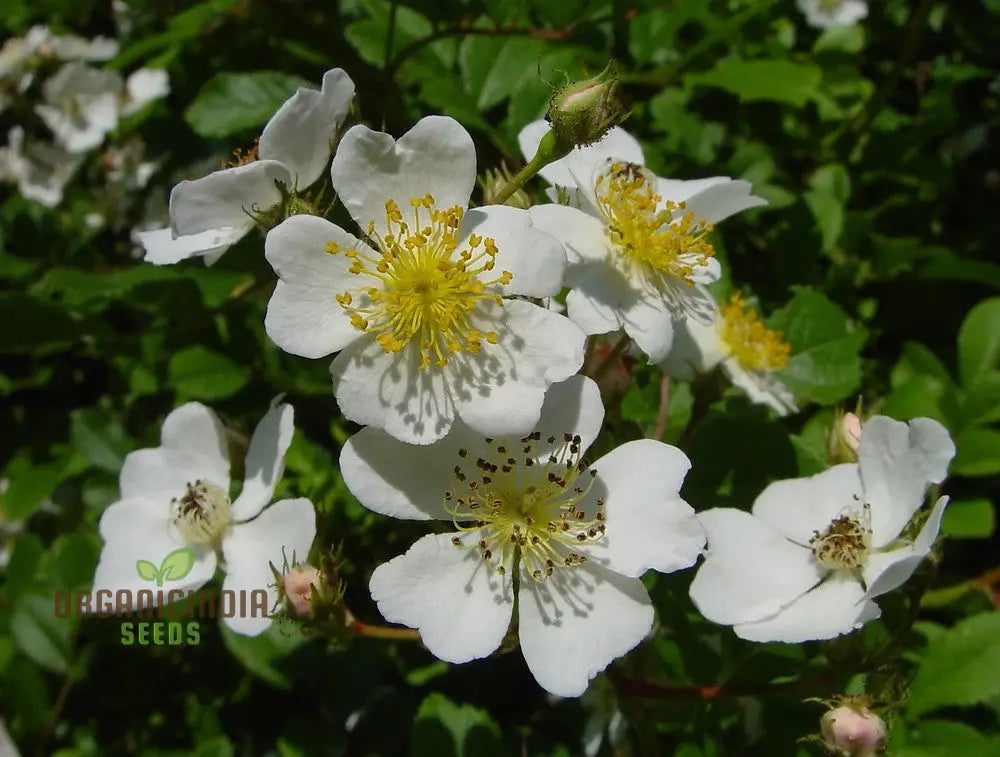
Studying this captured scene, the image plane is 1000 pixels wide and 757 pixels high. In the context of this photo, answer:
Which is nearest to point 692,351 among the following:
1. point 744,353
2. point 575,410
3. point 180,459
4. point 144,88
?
point 744,353

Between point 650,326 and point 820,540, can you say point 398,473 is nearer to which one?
point 650,326

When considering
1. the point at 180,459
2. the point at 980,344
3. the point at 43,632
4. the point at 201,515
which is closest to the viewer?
the point at 201,515

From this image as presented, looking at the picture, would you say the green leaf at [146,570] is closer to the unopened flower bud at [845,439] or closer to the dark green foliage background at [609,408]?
the dark green foliage background at [609,408]

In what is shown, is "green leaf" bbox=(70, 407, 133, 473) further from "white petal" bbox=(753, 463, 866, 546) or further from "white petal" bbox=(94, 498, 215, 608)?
"white petal" bbox=(753, 463, 866, 546)

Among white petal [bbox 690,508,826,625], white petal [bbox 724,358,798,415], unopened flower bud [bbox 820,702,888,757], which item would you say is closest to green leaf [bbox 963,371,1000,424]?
white petal [bbox 724,358,798,415]

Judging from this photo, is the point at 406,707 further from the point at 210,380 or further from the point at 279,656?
the point at 210,380

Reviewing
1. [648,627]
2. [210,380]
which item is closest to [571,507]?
[648,627]
